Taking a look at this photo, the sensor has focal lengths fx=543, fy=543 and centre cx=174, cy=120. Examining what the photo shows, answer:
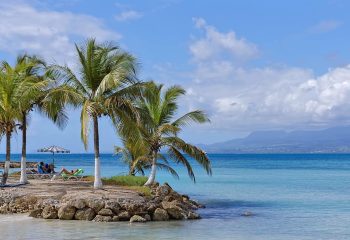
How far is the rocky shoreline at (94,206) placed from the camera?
21609 mm

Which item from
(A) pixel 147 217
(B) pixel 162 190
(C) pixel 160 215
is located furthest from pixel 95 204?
(B) pixel 162 190

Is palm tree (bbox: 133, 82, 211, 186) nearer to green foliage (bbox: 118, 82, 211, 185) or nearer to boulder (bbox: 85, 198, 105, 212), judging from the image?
green foliage (bbox: 118, 82, 211, 185)

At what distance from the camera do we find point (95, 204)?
861 inches

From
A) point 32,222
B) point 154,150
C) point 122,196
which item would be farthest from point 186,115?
point 32,222

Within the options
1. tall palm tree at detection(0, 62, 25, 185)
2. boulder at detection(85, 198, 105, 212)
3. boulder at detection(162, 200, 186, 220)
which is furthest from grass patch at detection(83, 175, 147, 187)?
boulder at detection(85, 198, 105, 212)

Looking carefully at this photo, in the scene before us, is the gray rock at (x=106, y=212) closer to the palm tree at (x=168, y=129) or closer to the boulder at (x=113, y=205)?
the boulder at (x=113, y=205)

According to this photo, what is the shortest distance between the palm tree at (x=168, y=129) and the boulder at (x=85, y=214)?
7.06 m

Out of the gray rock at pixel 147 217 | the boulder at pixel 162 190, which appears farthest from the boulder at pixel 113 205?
the boulder at pixel 162 190

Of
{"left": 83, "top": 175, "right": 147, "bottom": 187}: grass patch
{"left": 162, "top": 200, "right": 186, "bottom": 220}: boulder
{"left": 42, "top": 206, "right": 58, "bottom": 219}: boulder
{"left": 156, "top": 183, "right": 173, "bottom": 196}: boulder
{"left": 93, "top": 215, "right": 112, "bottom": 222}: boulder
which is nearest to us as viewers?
{"left": 93, "top": 215, "right": 112, "bottom": 222}: boulder

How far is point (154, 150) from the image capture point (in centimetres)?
2945

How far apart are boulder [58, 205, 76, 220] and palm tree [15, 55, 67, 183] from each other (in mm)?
6031

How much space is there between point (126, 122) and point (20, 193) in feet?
19.1

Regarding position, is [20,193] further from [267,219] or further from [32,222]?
[267,219]

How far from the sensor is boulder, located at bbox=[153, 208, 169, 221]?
2202 cm
